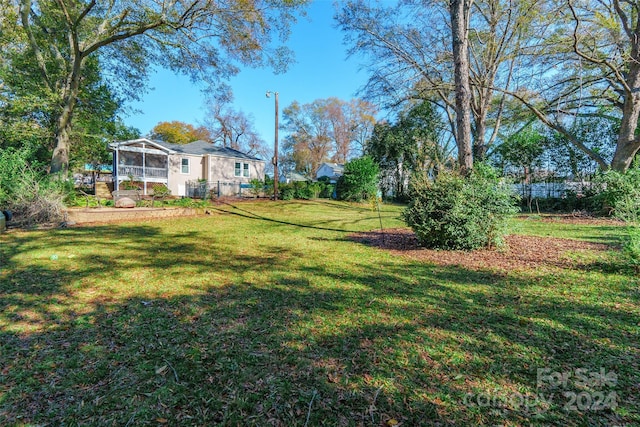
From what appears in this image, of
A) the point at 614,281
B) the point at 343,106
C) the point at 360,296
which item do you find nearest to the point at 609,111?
the point at 614,281

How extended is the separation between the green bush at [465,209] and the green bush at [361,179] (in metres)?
14.1

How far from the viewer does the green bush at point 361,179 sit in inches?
795

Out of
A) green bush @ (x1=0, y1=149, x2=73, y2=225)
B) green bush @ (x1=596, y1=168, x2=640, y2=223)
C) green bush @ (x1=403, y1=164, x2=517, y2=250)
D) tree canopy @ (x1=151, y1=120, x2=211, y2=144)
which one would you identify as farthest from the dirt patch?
tree canopy @ (x1=151, y1=120, x2=211, y2=144)

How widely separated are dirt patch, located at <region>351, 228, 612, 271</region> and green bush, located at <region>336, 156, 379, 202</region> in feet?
44.9

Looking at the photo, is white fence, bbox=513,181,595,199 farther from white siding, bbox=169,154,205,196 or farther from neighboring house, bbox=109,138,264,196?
white siding, bbox=169,154,205,196

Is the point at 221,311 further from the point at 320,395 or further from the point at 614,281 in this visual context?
the point at 614,281

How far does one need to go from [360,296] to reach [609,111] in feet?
57.8

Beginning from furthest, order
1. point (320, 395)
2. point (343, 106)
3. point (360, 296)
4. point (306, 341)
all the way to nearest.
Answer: point (343, 106) < point (360, 296) < point (306, 341) < point (320, 395)

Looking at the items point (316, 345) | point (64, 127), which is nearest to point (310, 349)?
point (316, 345)

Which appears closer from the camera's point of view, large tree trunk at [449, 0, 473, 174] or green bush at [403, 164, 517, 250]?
green bush at [403, 164, 517, 250]

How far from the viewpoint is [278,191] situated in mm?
19922

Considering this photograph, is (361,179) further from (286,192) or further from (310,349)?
(310,349)

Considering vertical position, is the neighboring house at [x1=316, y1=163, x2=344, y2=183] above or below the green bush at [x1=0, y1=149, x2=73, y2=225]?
above

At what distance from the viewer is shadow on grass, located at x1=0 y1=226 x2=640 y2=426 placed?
1721mm
